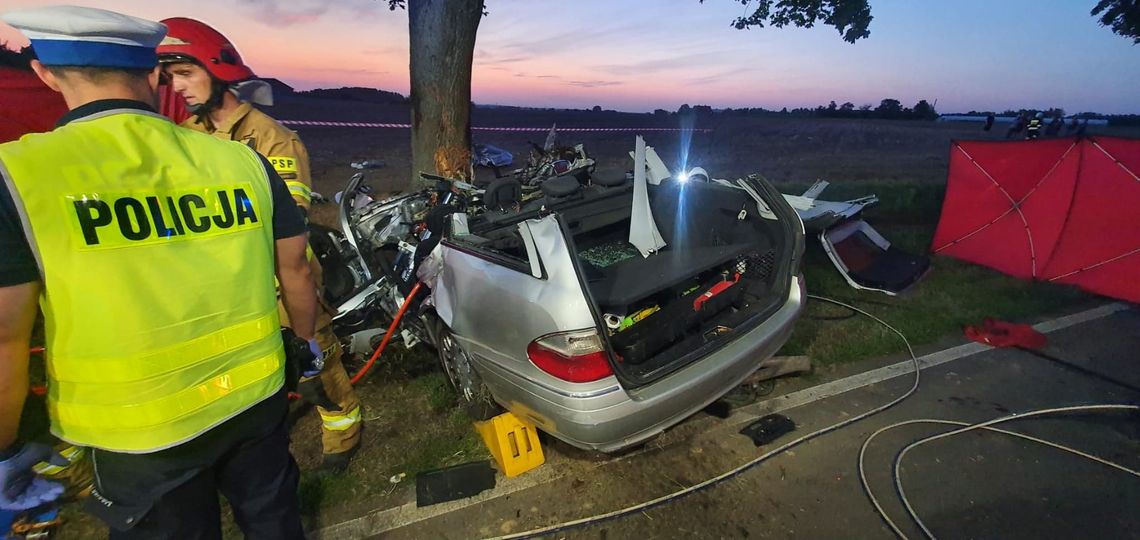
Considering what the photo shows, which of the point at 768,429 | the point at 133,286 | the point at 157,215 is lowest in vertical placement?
the point at 768,429

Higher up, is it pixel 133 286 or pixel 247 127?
pixel 247 127

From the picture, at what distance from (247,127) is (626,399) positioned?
7.98ft

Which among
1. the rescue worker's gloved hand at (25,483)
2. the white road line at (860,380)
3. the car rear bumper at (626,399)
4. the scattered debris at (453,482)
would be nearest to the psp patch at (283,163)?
the car rear bumper at (626,399)

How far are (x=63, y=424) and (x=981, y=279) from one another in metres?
7.29

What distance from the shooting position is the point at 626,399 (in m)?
2.23

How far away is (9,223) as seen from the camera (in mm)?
1082

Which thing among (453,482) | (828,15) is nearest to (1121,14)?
(828,15)

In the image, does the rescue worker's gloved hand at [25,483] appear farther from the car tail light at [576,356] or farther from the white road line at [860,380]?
the white road line at [860,380]

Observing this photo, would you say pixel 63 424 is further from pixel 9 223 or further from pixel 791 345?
pixel 791 345

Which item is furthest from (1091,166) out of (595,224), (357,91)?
(357,91)

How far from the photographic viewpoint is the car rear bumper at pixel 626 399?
220cm

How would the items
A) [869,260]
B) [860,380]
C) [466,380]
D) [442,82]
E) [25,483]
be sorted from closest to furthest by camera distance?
[25,483]
[466,380]
[860,380]
[442,82]
[869,260]

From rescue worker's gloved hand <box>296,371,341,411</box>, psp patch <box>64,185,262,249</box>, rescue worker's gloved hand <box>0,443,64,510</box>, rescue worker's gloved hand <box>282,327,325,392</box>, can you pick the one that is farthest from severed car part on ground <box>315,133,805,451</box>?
rescue worker's gloved hand <box>0,443,64,510</box>

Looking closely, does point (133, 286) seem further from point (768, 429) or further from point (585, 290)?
point (768, 429)
